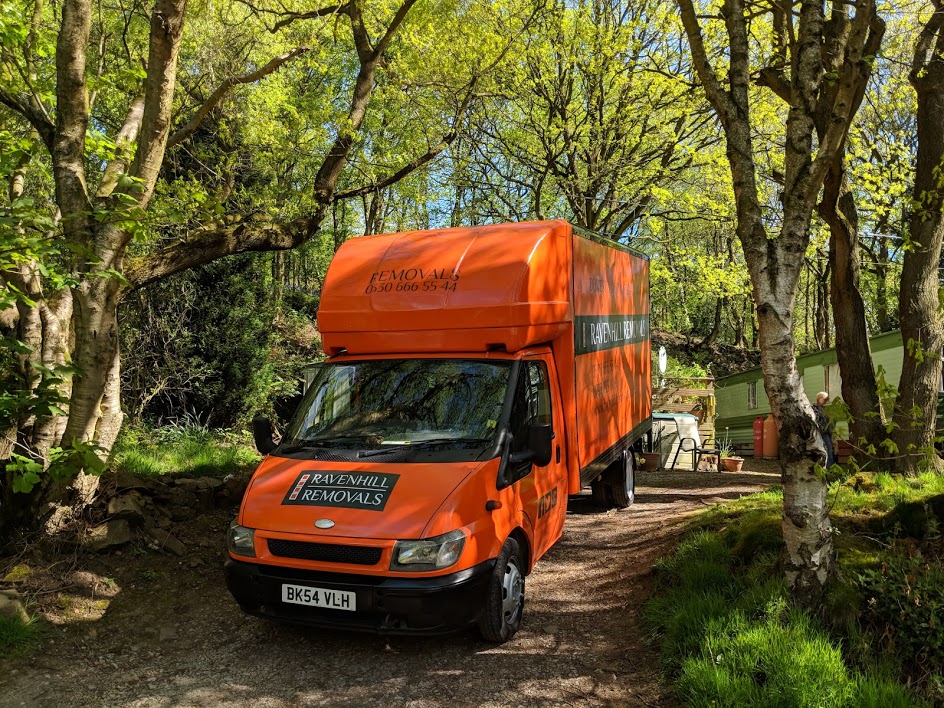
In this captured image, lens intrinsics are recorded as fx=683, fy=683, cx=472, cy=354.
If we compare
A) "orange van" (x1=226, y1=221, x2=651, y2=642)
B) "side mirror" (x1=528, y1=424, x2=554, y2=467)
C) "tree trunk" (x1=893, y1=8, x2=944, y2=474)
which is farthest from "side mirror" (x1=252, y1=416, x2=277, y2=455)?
"tree trunk" (x1=893, y1=8, x2=944, y2=474)

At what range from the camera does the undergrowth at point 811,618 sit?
365 centimetres

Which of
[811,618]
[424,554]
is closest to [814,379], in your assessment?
[811,618]

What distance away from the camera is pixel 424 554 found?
4.16 m

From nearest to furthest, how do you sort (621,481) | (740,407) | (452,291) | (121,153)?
(452,291)
(121,153)
(621,481)
(740,407)

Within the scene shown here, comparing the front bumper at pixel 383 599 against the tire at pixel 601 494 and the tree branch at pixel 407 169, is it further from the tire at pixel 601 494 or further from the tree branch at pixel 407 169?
the tree branch at pixel 407 169

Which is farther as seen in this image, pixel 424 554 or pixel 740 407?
pixel 740 407

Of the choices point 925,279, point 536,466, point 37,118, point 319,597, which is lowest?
point 319,597

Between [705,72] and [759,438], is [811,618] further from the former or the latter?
[759,438]

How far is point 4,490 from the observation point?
595 cm

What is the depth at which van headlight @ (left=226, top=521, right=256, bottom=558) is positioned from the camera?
14.7 ft

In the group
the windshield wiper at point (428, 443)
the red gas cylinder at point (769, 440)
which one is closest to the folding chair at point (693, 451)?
the red gas cylinder at point (769, 440)

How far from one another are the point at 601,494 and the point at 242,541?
18.7 ft

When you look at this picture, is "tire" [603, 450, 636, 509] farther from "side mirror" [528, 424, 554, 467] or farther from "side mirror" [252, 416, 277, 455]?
"side mirror" [252, 416, 277, 455]

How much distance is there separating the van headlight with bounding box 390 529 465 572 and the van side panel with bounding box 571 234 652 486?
91.8 inches
